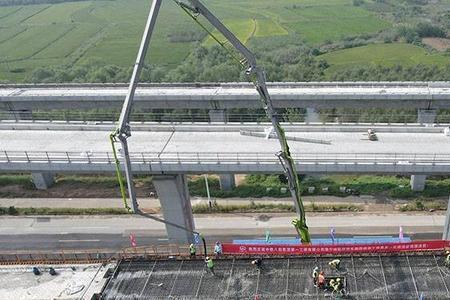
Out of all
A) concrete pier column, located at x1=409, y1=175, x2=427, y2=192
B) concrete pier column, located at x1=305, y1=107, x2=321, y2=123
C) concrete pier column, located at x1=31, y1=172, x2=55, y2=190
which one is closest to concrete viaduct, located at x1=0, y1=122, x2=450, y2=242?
concrete pier column, located at x1=409, y1=175, x2=427, y2=192

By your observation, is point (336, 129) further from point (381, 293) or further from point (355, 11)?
point (355, 11)

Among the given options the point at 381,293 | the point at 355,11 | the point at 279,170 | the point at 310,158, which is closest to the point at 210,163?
the point at 279,170

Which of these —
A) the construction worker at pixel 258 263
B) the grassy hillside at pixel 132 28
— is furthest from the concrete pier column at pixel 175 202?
the grassy hillside at pixel 132 28

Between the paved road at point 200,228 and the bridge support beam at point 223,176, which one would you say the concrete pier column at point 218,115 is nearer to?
the bridge support beam at point 223,176

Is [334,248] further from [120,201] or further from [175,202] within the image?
[120,201]

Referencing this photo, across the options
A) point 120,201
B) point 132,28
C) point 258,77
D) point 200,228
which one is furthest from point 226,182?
point 132,28
